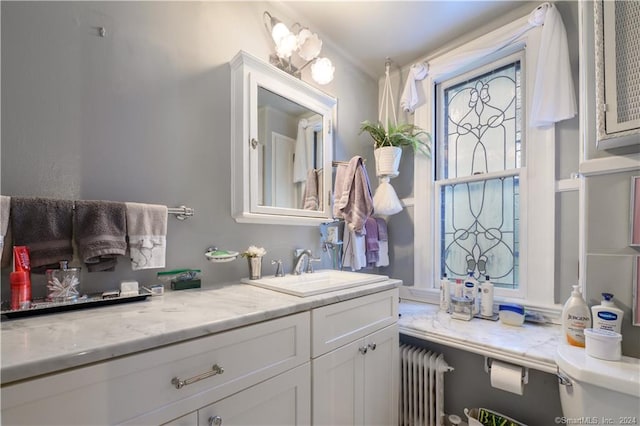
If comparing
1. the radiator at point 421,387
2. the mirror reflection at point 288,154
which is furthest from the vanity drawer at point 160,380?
the radiator at point 421,387

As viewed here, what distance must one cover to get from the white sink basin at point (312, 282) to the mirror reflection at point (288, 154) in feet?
1.32

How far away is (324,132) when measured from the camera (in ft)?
5.76

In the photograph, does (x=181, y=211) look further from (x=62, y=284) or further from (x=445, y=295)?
(x=445, y=295)

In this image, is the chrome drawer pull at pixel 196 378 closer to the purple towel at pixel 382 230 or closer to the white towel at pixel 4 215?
the white towel at pixel 4 215

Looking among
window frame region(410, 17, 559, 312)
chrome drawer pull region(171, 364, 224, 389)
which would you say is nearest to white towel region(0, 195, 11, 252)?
chrome drawer pull region(171, 364, 224, 389)

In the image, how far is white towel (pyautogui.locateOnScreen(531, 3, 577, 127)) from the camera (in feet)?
4.72

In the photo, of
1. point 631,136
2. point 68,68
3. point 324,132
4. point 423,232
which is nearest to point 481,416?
point 423,232

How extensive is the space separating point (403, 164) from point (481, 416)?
1.65 meters

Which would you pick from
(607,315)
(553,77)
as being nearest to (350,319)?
(607,315)

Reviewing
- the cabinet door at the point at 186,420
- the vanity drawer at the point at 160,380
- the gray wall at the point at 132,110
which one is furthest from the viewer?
the gray wall at the point at 132,110

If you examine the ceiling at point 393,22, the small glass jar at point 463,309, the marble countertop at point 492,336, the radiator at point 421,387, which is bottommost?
the radiator at point 421,387

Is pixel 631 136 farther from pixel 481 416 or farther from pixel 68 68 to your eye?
pixel 68 68

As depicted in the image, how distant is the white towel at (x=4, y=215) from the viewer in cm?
79

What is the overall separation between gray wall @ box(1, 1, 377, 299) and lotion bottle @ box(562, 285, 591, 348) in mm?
1378
